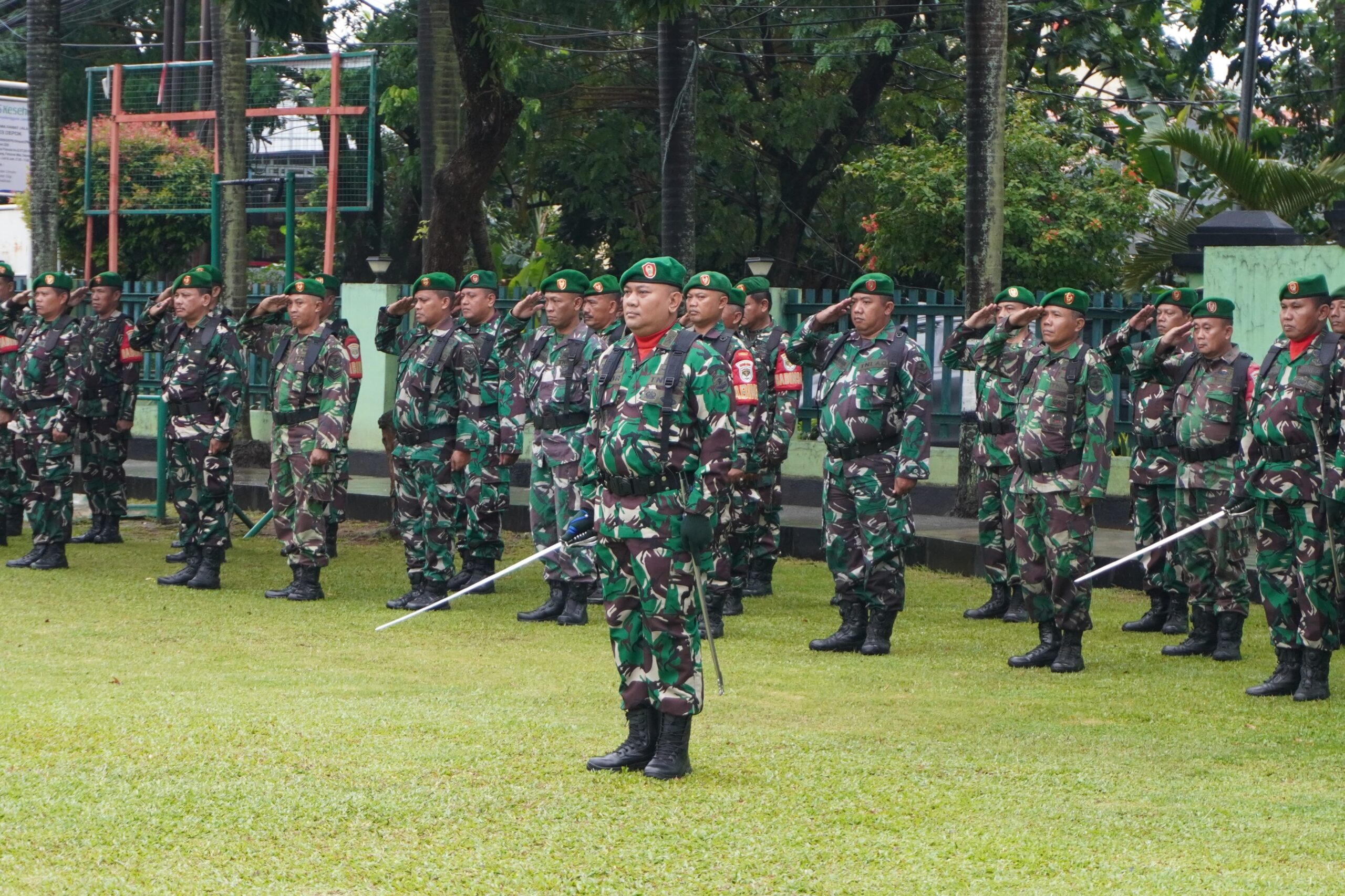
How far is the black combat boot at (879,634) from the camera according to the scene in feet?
30.0

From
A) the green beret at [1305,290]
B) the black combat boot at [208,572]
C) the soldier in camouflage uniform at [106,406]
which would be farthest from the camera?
the soldier in camouflage uniform at [106,406]

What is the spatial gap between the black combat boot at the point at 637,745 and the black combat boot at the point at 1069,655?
310cm

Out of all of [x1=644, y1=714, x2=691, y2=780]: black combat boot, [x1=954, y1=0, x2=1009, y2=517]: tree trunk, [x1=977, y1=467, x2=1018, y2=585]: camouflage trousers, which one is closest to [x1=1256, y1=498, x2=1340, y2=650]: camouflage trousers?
[x1=977, y1=467, x2=1018, y2=585]: camouflage trousers

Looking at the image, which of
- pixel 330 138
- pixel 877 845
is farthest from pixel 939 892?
pixel 330 138

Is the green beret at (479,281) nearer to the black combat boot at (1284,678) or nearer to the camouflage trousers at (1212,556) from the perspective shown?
the camouflage trousers at (1212,556)

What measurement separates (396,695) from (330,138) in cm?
938

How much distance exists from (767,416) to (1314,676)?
3.77 metres

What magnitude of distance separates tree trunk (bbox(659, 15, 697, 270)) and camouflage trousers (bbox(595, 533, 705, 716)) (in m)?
8.73

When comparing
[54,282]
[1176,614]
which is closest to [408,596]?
[54,282]

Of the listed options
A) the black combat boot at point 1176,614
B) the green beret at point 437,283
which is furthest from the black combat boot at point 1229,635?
the green beret at point 437,283

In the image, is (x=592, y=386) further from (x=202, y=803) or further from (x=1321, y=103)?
(x=1321, y=103)

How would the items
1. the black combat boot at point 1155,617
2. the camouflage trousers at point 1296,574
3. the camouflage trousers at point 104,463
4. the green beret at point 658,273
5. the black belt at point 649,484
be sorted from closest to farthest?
the black belt at point 649,484
the green beret at point 658,273
the camouflage trousers at point 1296,574
the black combat boot at point 1155,617
the camouflage trousers at point 104,463

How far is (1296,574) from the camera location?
7941 millimetres

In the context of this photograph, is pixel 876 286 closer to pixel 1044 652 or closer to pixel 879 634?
pixel 879 634
